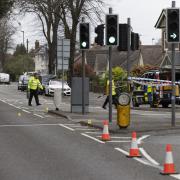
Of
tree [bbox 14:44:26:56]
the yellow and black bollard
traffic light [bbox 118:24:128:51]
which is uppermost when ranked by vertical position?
tree [bbox 14:44:26:56]

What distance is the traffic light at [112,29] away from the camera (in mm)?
19047

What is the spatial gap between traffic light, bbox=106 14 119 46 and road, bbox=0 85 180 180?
2941 millimetres

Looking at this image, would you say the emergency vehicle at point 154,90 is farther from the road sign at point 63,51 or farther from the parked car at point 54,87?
the parked car at point 54,87

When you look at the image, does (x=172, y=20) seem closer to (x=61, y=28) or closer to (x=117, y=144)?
(x=117, y=144)

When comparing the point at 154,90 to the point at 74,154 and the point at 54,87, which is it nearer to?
the point at 54,87

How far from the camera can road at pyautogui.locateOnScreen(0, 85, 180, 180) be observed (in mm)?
9867

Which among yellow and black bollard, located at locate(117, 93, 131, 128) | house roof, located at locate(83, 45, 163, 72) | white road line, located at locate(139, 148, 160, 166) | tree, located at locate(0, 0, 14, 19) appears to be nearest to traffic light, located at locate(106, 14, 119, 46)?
yellow and black bollard, located at locate(117, 93, 131, 128)

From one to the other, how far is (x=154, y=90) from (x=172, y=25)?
12.4 m

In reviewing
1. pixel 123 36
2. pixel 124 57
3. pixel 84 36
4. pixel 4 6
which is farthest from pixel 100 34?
pixel 124 57

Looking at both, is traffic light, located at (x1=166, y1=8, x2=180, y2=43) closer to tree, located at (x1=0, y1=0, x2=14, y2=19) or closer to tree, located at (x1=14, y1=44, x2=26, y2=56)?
tree, located at (x1=0, y1=0, x2=14, y2=19)

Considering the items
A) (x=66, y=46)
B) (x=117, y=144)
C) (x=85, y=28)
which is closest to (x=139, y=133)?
(x=117, y=144)

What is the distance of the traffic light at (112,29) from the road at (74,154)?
294 cm

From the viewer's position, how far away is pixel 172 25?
17984 mm

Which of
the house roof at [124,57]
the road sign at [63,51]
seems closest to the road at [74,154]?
the road sign at [63,51]
